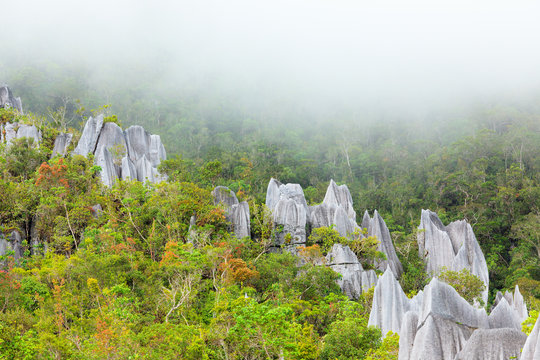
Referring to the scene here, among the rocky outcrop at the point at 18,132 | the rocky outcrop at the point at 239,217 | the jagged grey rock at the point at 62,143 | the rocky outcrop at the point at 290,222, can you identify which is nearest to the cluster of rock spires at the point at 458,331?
the rocky outcrop at the point at 290,222

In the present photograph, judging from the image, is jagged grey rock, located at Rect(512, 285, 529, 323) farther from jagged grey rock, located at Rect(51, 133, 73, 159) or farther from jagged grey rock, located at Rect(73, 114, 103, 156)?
jagged grey rock, located at Rect(51, 133, 73, 159)

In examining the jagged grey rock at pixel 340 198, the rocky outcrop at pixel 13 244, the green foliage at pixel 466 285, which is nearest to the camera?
the rocky outcrop at pixel 13 244

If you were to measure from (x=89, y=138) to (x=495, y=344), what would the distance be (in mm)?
29252

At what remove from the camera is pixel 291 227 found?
27.6 m

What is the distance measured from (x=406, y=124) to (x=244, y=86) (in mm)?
31935

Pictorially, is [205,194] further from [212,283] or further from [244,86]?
[244,86]

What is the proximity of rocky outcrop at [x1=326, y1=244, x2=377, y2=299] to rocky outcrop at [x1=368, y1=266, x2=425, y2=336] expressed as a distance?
4.70 metres

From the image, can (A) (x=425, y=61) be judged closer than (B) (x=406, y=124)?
No

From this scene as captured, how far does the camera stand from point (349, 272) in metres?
24.6

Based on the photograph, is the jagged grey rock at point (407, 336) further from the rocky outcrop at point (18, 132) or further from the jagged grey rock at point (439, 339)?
the rocky outcrop at point (18, 132)

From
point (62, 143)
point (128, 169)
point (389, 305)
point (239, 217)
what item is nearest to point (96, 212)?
point (128, 169)

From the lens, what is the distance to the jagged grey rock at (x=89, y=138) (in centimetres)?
3110

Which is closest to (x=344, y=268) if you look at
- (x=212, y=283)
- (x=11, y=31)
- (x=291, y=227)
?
(x=291, y=227)

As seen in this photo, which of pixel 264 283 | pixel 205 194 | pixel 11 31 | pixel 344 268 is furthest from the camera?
pixel 11 31
